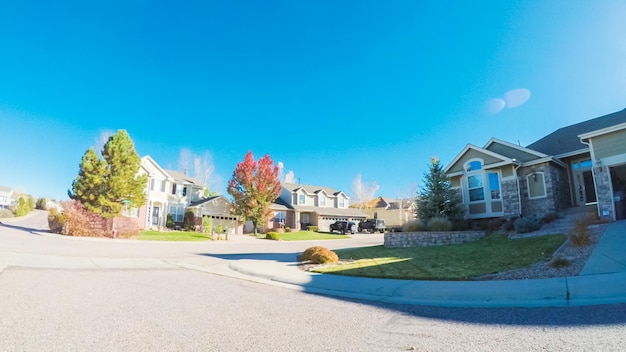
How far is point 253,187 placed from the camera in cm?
3338

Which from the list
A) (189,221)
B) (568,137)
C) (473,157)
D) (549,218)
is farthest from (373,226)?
(549,218)

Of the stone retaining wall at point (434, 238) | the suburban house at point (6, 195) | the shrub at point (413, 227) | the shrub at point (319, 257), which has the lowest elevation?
the shrub at point (319, 257)

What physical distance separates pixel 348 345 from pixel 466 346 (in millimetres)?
1355

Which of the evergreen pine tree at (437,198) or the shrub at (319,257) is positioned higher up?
the evergreen pine tree at (437,198)

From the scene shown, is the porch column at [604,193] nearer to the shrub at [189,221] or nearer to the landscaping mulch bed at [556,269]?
the landscaping mulch bed at [556,269]

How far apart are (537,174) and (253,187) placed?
24420 mm

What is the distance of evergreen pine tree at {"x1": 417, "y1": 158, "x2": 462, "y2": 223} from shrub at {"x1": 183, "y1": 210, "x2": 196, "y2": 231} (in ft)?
83.1

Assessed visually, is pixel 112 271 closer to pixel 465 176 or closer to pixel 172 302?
pixel 172 302

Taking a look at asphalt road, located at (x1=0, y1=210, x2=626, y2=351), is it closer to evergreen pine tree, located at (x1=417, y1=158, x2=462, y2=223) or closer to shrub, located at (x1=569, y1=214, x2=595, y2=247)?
shrub, located at (x1=569, y1=214, x2=595, y2=247)

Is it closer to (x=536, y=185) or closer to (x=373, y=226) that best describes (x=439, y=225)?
(x=536, y=185)

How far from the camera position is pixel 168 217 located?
35.0 m

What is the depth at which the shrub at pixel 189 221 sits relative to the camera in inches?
1362

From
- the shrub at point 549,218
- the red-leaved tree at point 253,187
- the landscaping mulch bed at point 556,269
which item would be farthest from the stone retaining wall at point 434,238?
the red-leaved tree at point 253,187

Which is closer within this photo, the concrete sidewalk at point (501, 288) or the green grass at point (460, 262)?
the concrete sidewalk at point (501, 288)
